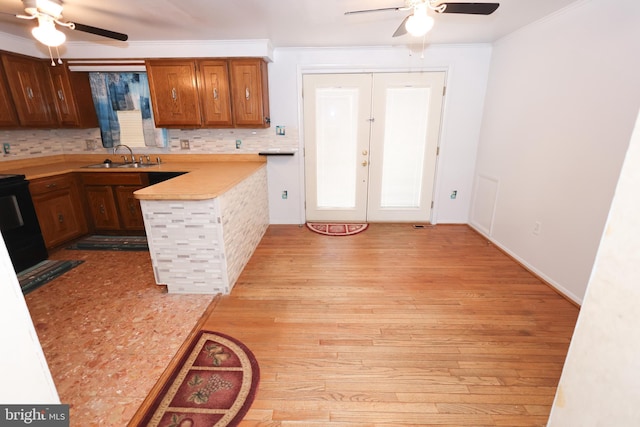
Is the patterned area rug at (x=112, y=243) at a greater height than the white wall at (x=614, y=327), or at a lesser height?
lesser

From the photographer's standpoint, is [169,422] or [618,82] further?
[618,82]

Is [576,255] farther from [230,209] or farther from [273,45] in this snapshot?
[273,45]

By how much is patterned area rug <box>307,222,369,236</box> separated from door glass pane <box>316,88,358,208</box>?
29 centimetres

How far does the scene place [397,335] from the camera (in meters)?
2.05

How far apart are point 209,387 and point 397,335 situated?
1.28 metres

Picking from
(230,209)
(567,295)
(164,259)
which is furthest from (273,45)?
(567,295)

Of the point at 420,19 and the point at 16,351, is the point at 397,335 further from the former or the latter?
the point at 420,19

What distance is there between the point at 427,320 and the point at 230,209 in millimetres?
1917

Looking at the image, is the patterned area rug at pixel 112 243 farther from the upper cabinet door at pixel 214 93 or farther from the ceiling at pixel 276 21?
the ceiling at pixel 276 21

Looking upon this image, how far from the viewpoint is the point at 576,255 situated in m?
2.40

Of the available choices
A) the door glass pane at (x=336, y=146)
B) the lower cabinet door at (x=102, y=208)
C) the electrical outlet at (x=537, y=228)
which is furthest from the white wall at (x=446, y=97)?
the lower cabinet door at (x=102, y=208)

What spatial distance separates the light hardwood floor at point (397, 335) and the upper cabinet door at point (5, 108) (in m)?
3.11

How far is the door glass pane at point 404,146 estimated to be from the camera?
3.85 meters
